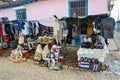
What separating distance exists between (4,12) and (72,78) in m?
10.1

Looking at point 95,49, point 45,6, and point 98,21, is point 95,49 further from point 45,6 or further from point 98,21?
point 45,6

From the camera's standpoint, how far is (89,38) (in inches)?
366

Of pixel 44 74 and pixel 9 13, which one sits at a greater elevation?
pixel 9 13

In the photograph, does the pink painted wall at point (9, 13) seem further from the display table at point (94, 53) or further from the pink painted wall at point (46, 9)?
the display table at point (94, 53)

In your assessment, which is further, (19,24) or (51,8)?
(51,8)

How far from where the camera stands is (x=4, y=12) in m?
16.0

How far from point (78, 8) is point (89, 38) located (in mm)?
3247

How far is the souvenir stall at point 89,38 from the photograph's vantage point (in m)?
8.62

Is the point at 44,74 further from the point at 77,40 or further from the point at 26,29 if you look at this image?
the point at 26,29

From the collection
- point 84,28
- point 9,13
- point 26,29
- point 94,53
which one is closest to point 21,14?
point 9,13

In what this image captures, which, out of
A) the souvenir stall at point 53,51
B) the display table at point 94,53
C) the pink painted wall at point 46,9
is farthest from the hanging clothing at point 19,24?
the display table at point 94,53

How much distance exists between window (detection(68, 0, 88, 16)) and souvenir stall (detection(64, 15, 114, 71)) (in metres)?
2.27

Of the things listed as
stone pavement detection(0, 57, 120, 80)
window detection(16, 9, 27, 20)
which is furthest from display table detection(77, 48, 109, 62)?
window detection(16, 9, 27, 20)

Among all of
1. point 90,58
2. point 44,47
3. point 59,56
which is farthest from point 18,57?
point 90,58
